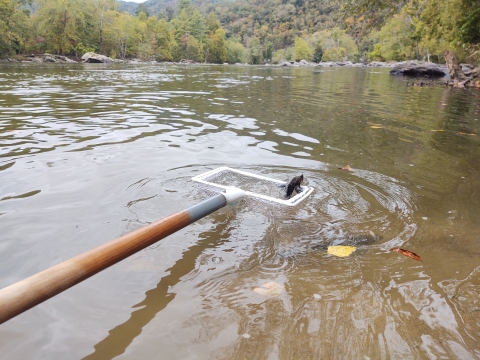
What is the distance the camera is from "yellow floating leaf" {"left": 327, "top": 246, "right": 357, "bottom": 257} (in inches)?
106

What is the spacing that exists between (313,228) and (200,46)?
10825 centimetres

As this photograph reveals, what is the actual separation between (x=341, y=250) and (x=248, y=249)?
0.71 m

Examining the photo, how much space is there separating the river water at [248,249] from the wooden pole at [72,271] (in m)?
0.49

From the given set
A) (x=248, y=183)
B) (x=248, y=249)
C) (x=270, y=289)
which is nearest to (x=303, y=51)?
(x=248, y=183)

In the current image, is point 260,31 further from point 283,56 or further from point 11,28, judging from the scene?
point 11,28

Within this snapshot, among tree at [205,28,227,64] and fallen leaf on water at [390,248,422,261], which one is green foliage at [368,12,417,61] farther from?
fallen leaf on water at [390,248,422,261]

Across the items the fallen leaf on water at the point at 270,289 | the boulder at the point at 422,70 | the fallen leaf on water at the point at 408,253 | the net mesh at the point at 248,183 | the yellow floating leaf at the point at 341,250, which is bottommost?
the fallen leaf on water at the point at 270,289

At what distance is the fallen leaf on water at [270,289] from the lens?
7.33ft

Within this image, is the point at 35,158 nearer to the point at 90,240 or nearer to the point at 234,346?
the point at 90,240

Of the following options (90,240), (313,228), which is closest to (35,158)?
(90,240)

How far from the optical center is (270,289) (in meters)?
2.27

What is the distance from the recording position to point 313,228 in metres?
3.12

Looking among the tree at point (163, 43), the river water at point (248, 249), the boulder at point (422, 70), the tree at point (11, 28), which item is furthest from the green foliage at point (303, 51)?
the river water at point (248, 249)

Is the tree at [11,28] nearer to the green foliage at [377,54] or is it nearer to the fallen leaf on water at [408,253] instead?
the fallen leaf on water at [408,253]
